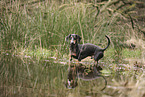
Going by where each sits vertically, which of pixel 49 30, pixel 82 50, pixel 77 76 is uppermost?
pixel 49 30

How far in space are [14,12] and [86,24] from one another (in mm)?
2315

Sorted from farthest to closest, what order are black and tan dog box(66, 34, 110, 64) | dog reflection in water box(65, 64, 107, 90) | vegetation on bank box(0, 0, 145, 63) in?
vegetation on bank box(0, 0, 145, 63) → black and tan dog box(66, 34, 110, 64) → dog reflection in water box(65, 64, 107, 90)

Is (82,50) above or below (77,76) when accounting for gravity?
above

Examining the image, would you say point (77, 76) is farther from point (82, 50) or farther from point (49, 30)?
point (49, 30)

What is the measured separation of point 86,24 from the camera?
6.16 meters

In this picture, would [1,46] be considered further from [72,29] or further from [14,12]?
[72,29]

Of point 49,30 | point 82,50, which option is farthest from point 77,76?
point 49,30

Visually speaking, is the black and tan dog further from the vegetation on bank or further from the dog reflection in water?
the dog reflection in water

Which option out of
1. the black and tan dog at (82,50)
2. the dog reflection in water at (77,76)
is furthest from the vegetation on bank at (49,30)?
the dog reflection in water at (77,76)

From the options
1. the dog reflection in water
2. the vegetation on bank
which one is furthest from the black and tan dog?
the dog reflection in water

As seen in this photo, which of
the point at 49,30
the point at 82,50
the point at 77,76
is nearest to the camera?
the point at 77,76

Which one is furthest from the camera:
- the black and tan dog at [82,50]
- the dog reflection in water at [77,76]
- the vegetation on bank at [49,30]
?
the vegetation on bank at [49,30]

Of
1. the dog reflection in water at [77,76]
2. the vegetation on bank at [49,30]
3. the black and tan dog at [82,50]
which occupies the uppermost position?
the vegetation on bank at [49,30]

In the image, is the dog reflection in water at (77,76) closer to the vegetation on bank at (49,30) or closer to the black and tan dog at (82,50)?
the black and tan dog at (82,50)
